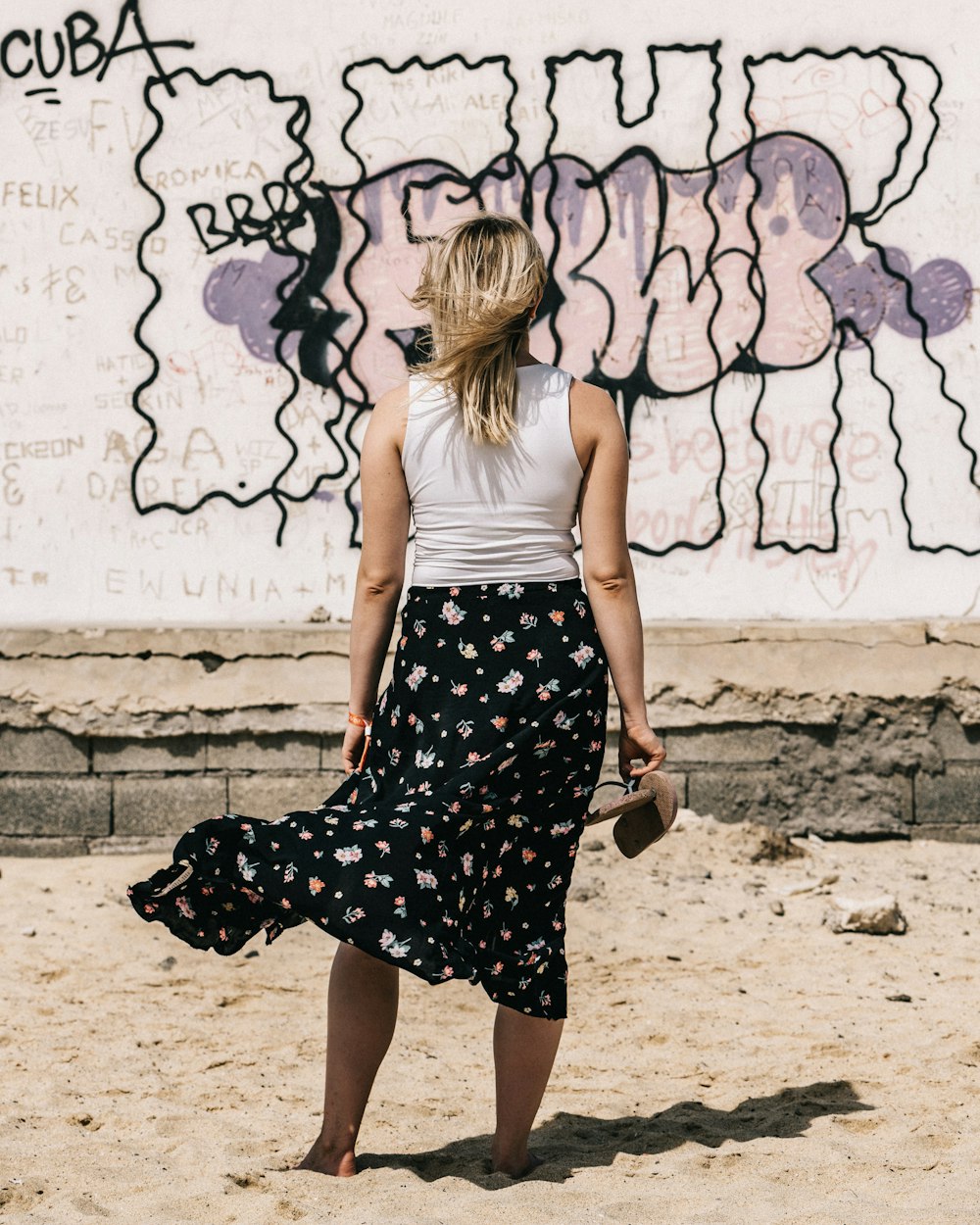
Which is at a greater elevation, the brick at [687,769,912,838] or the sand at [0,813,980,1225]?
the brick at [687,769,912,838]

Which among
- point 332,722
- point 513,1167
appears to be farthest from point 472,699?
point 332,722

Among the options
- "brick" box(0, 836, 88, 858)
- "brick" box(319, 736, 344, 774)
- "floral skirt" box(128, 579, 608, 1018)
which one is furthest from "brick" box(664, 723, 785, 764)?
"floral skirt" box(128, 579, 608, 1018)

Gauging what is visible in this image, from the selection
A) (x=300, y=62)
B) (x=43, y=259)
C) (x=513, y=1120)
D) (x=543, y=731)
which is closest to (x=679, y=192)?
(x=300, y=62)

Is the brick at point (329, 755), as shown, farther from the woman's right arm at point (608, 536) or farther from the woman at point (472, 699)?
the woman's right arm at point (608, 536)

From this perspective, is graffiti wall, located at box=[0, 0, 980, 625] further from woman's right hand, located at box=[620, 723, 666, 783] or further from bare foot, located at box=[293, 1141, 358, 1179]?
bare foot, located at box=[293, 1141, 358, 1179]

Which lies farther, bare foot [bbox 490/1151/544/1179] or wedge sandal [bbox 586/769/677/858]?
bare foot [bbox 490/1151/544/1179]

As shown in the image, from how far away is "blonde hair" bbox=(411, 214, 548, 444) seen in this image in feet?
7.93

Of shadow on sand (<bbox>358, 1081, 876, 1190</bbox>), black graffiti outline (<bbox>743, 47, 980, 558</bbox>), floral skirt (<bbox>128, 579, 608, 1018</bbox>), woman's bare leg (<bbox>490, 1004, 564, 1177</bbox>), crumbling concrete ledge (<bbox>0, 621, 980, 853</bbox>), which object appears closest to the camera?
floral skirt (<bbox>128, 579, 608, 1018</bbox>)

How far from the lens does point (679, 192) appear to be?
5.23 metres

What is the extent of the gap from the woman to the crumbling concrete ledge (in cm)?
245

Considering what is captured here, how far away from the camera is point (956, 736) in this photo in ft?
16.8

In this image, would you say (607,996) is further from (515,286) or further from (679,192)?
(679,192)

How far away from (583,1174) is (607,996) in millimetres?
1288

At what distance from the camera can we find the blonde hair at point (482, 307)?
2416 millimetres
